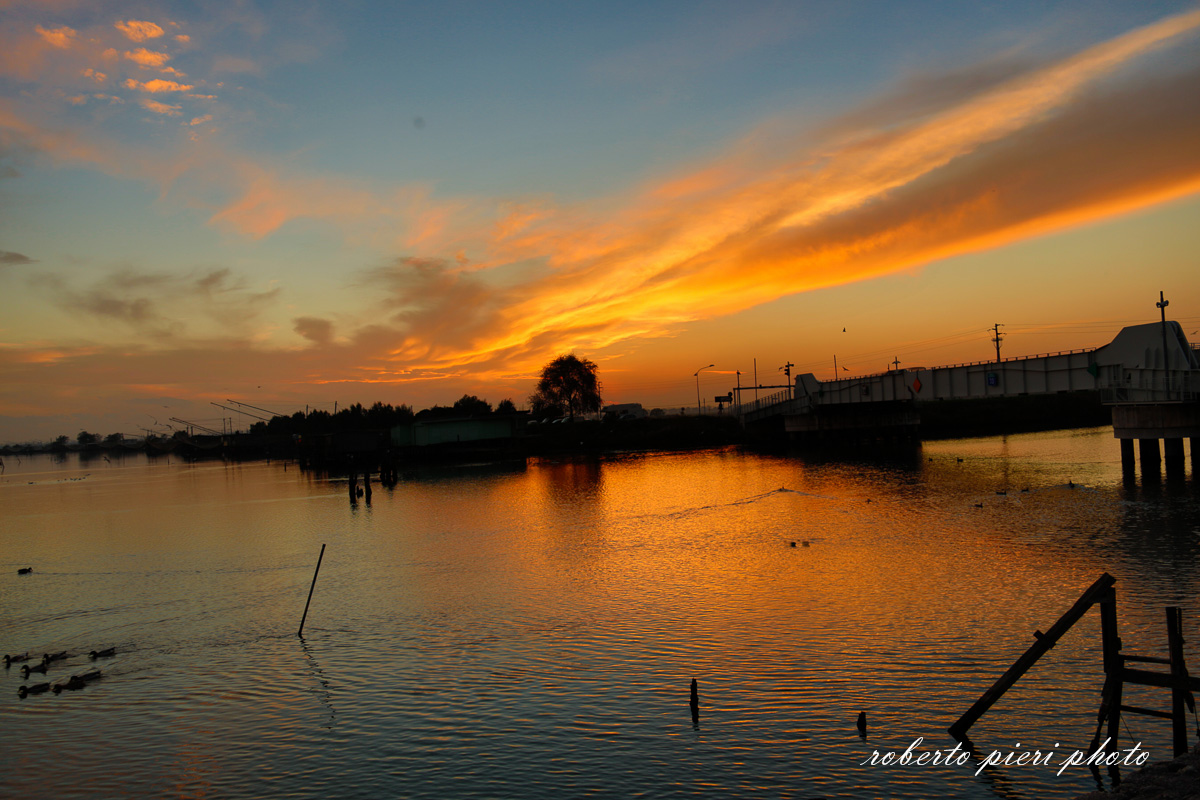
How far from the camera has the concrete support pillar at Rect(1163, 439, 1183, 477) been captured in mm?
53906

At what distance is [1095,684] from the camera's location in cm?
1603

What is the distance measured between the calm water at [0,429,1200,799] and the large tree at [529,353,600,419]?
133639mm

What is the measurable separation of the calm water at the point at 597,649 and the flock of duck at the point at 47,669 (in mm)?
521

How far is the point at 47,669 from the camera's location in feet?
73.4

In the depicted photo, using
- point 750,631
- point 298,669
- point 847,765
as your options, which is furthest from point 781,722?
point 298,669

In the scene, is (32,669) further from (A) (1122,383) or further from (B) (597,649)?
(A) (1122,383)

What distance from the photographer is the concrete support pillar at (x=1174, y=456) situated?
177ft

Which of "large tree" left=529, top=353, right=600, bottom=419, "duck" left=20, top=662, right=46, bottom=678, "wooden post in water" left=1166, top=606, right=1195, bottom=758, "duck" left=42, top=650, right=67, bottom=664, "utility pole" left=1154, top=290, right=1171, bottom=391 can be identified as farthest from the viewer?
"large tree" left=529, top=353, right=600, bottom=419

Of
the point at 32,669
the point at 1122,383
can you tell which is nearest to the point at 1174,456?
the point at 1122,383

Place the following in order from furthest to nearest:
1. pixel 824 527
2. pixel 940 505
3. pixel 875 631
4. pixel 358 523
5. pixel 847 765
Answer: pixel 358 523 → pixel 940 505 → pixel 824 527 → pixel 875 631 → pixel 847 765

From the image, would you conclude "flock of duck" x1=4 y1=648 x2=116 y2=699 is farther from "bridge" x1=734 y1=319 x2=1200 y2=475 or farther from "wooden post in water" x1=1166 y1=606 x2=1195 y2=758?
"bridge" x1=734 y1=319 x2=1200 y2=475

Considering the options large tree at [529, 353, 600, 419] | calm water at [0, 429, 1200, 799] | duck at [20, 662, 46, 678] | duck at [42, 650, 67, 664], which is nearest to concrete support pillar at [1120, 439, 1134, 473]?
calm water at [0, 429, 1200, 799]

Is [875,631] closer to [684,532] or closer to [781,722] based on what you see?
[781,722]

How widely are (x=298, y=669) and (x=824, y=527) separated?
1150 inches
